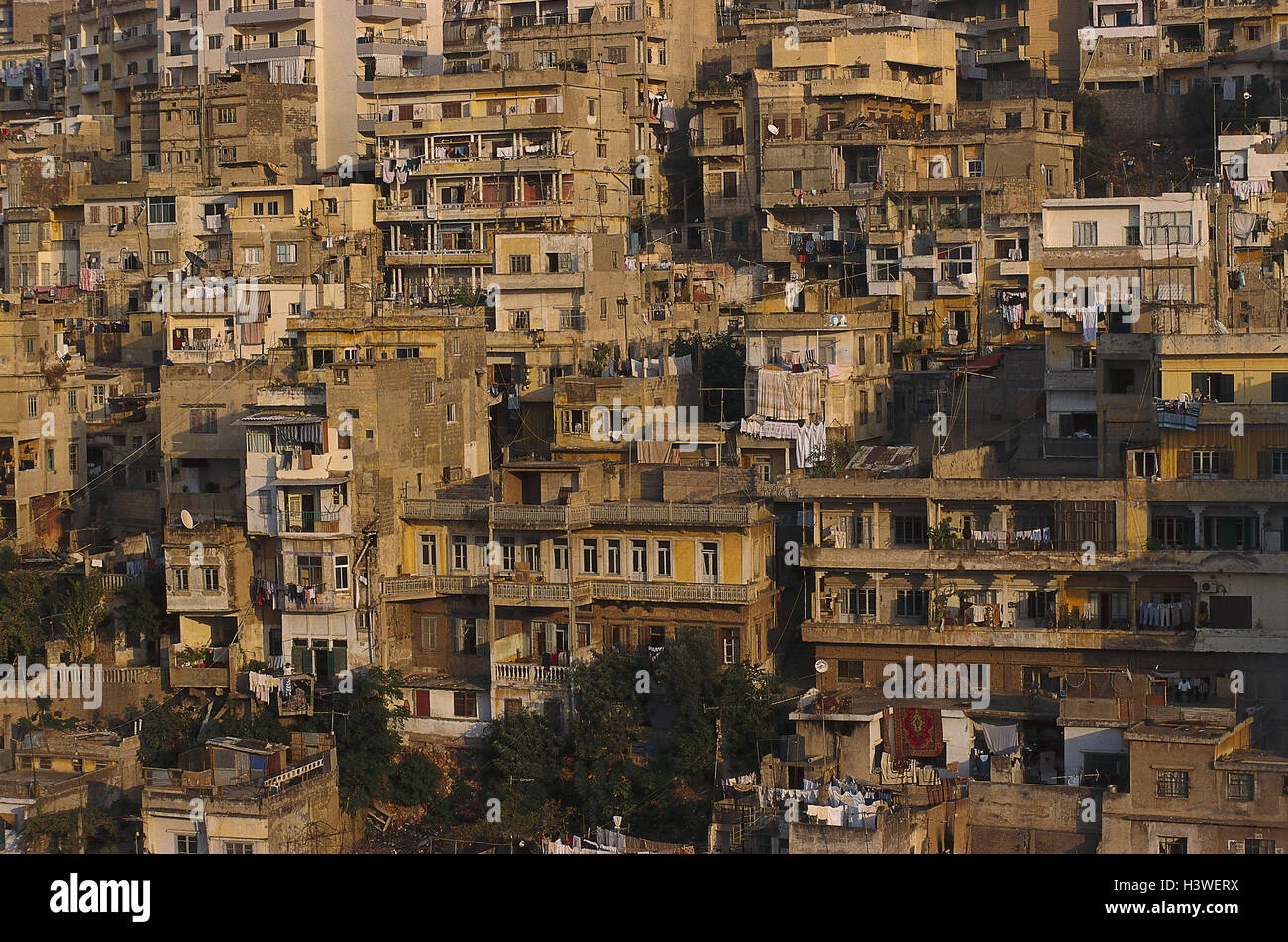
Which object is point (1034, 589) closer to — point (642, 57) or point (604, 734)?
point (604, 734)

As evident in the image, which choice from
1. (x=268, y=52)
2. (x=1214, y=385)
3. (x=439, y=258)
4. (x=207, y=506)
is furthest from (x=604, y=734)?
(x=268, y=52)

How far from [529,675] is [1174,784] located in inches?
410

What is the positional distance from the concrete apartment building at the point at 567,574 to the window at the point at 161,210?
19.0 m

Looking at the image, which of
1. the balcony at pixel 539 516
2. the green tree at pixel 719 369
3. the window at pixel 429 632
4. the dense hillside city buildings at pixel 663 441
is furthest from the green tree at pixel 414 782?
the green tree at pixel 719 369

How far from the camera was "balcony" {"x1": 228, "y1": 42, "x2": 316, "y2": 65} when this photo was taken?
5672 centimetres

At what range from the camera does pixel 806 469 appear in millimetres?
A: 38844

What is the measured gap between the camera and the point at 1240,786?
93.7ft

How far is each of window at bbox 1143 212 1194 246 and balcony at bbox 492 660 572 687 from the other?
1377cm

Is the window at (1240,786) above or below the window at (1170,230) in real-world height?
below

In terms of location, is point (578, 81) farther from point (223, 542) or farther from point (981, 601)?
point (981, 601)

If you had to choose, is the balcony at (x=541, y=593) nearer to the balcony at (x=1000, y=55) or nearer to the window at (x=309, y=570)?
the window at (x=309, y=570)

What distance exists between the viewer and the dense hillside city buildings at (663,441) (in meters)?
32.3

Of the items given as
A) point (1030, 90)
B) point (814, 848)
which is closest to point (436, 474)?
point (814, 848)

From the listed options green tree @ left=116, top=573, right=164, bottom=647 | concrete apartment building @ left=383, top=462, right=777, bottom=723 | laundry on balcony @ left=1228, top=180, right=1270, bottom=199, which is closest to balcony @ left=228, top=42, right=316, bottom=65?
green tree @ left=116, top=573, right=164, bottom=647
